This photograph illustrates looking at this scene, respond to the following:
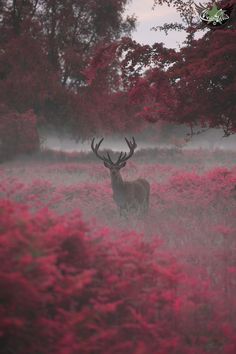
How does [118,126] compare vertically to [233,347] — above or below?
above

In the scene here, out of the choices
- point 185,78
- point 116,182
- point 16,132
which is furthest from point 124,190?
point 16,132

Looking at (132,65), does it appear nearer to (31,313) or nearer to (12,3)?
(31,313)

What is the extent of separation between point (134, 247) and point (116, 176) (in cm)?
619

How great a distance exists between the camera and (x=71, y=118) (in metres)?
23.9

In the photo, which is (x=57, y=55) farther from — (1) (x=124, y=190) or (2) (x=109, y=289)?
(2) (x=109, y=289)

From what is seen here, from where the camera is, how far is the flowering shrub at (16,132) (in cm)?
2080

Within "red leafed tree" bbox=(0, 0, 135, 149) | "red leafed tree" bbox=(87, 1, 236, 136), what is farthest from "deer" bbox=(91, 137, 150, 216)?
"red leafed tree" bbox=(0, 0, 135, 149)

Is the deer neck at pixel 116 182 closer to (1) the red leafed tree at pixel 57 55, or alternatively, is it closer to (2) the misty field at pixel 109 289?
(2) the misty field at pixel 109 289

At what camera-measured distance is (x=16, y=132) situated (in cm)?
2145

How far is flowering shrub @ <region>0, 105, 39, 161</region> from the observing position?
20.8 meters

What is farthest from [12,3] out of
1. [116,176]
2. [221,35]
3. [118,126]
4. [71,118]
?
[221,35]

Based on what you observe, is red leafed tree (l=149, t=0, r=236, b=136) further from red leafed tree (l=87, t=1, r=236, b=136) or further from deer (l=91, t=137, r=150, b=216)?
deer (l=91, t=137, r=150, b=216)

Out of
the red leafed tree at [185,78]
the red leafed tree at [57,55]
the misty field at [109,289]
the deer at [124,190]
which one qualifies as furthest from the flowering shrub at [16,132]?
the misty field at [109,289]

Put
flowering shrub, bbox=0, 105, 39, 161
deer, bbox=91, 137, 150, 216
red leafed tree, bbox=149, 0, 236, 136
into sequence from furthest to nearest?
flowering shrub, bbox=0, 105, 39, 161
deer, bbox=91, 137, 150, 216
red leafed tree, bbox=149, 0, 236, 136
